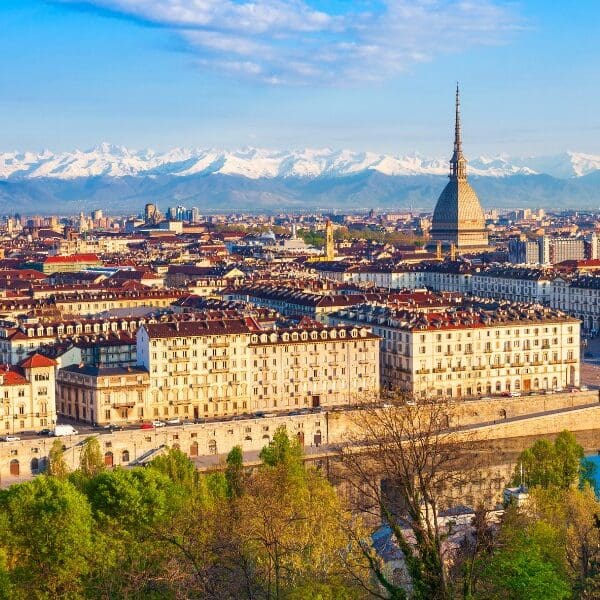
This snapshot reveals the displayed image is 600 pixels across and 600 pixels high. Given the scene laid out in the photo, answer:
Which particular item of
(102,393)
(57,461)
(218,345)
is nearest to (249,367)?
(218,345)

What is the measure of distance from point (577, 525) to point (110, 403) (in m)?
26.2

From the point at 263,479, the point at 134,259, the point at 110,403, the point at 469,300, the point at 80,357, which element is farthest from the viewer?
the point at 134,259

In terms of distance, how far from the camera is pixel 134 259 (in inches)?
5162

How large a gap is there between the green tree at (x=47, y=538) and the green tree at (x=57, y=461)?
7.47m

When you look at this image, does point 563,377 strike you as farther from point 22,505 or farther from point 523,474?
point 22,505

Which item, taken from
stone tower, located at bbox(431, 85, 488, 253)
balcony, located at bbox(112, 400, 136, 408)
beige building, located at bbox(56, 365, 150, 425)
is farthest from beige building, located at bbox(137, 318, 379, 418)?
stone tower, located at bbox(431, 85, 488, 253)

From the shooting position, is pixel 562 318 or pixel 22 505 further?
pixel 562 318

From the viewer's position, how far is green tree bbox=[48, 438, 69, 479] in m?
42.9

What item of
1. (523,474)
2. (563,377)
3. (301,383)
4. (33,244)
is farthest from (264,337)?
(33,244)

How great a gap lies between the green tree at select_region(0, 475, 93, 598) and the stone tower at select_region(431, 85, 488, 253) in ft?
405

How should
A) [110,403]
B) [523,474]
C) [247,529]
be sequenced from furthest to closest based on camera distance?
[110,403]
[523,474]
[247,529]

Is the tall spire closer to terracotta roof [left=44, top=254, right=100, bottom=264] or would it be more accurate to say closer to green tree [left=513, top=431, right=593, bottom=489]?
terracotta roof [left=44, top=254, right=100, bottom=264]

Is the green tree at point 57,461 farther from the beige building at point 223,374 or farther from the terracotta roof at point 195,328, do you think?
the terracotta roof at point 195,328

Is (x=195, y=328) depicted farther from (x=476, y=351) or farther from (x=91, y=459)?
(x=91, y=459)
